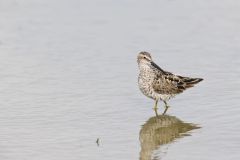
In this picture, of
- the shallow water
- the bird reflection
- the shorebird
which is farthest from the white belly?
the bird reflection

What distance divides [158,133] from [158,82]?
2818mm

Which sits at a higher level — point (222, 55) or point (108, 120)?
point (222, 55)

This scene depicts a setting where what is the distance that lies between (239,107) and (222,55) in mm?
4196

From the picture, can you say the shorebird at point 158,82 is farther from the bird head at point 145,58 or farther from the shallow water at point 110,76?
the shallow water at point 110,76

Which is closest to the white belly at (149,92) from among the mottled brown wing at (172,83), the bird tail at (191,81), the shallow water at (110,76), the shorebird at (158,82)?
the shorebird at (158,82)

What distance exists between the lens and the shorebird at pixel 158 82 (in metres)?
17.9

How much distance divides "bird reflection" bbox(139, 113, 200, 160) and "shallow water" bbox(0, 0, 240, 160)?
0.04 m

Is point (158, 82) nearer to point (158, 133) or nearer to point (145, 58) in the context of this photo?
point (145, 58)

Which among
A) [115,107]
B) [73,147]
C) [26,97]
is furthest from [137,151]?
[26,97]

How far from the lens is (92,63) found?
65.9ft

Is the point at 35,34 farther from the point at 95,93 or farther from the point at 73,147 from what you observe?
the point at 73,147

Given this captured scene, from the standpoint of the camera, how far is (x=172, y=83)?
18.2 metres

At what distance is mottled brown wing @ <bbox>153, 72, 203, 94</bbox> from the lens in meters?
18.0

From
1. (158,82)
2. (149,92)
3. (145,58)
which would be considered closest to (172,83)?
(158,82)
